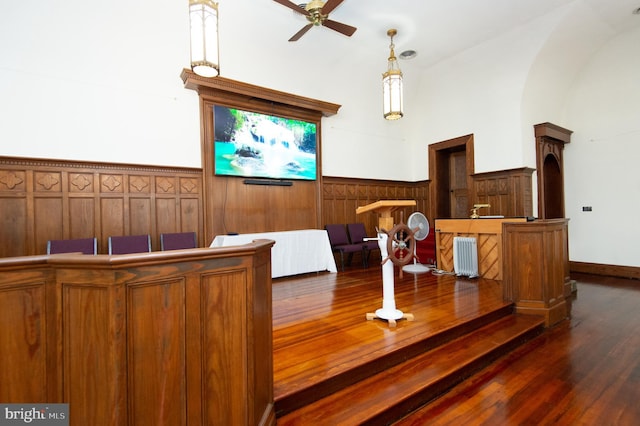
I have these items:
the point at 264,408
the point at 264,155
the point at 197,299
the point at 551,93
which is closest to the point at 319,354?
the point at 264,408

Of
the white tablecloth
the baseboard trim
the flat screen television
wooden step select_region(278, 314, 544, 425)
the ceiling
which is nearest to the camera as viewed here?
wooden step select_region(278, 314, 544, 425)

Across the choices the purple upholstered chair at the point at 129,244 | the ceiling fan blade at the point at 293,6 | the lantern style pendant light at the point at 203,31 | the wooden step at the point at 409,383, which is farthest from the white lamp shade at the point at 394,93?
the purple upholstered chair at the point at 129,244

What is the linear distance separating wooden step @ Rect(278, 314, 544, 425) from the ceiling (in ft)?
15.0

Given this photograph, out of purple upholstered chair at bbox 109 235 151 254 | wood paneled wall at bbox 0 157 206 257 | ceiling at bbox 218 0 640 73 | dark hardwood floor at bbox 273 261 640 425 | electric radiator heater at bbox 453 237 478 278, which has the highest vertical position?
ceiling at bbox 218 0 640 73

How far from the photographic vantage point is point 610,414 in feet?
6.03

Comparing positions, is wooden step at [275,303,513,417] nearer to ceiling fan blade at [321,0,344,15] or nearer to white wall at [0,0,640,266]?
ceiling fan blade at [321,0,344,15]

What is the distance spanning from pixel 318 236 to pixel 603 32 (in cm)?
612

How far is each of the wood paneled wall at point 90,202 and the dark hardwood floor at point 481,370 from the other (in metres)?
2.04

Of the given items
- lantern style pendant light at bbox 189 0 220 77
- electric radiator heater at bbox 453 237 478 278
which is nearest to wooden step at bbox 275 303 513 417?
electric radiator heater at bbox 453 237 478 278

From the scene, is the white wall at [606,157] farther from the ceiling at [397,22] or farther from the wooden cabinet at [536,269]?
the wooden cabinet at [536,269]

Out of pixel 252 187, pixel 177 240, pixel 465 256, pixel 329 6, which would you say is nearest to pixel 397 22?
pixel 329 6

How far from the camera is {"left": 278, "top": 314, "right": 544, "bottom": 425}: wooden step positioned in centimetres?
174

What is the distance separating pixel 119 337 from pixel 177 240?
11.2 ft

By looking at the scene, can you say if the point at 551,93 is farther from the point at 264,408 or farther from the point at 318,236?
the point at 264,408
